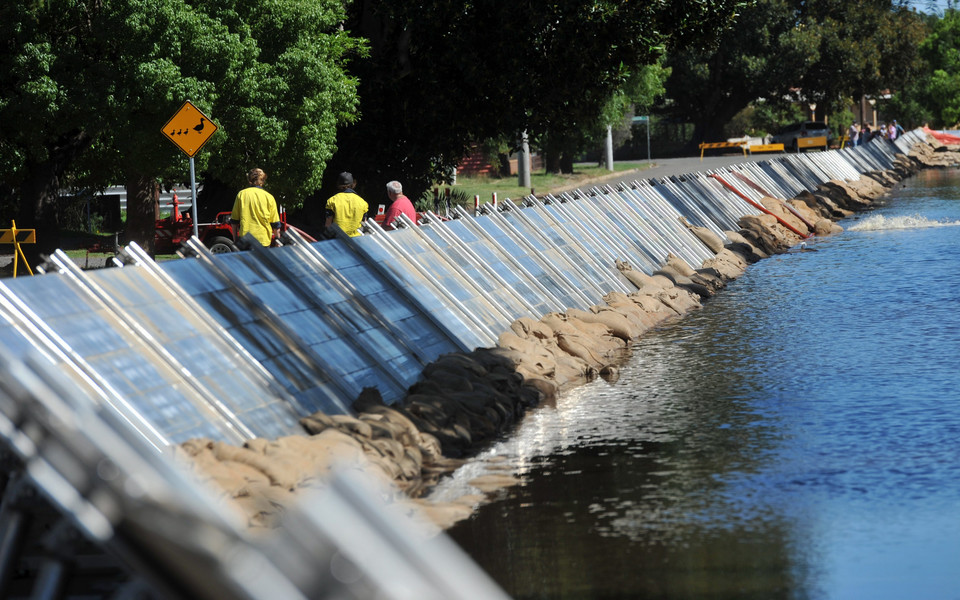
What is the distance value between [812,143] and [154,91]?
5349 cm

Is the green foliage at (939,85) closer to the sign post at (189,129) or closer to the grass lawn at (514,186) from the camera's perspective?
the grass lawn at (514,186)

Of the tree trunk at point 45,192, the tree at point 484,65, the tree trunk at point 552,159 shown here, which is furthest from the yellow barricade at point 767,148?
the tree trunk at point 45,192

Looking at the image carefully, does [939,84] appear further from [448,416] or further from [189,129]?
[448,416]

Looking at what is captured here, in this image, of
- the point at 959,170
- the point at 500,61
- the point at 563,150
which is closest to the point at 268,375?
the point at 500,61

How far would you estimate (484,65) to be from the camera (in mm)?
25375

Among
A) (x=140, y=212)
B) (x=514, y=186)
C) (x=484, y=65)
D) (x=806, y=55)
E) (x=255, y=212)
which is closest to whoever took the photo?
(x=255, y=212)

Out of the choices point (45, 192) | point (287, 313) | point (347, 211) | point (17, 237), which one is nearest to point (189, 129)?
point (347, 211)

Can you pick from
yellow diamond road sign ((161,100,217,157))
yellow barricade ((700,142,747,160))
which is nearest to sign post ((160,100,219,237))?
yellow diamond road sign ((161,100,217,157))

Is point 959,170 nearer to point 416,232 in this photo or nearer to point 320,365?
point 416,232

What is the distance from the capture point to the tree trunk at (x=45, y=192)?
23016mm

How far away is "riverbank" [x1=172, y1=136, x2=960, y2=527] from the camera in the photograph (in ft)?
25.5

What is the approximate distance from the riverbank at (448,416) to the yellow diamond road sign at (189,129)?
578 cm

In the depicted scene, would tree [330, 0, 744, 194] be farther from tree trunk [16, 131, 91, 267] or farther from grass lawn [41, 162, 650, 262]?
tree trunk [16, 131, 91, 267]

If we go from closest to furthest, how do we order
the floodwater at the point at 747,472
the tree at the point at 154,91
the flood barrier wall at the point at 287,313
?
the floodwater at the point at 747,472, the flood barrier wall at the point at 287,313, the tree at the point at 154,91
